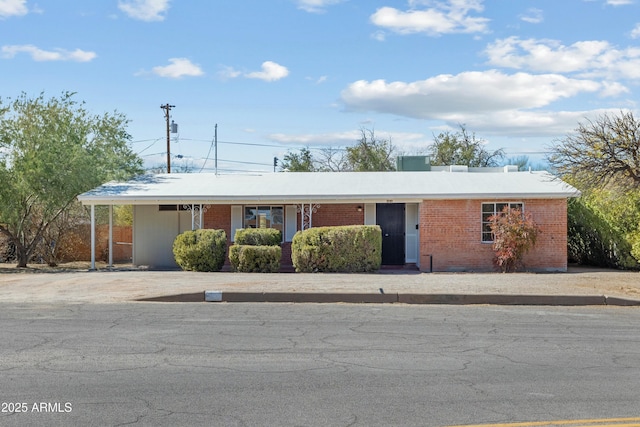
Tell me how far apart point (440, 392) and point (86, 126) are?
90.7ft

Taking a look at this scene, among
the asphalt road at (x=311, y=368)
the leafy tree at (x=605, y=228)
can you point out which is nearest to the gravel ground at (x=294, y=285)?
the leafy tree at (x=605, y=228)

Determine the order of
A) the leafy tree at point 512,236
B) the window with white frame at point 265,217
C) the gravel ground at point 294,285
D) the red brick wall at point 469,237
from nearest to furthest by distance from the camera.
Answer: the gravel ground at point 294,285, the leafy tree at point 512,236, the red brick wall at point 469,237, the window with white frame at point 265,217

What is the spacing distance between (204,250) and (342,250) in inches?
161

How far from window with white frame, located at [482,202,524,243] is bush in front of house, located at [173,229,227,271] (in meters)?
7.95

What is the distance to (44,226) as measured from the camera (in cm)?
2725

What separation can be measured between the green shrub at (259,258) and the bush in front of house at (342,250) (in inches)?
31.8

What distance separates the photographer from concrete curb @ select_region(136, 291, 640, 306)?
49.2 ft

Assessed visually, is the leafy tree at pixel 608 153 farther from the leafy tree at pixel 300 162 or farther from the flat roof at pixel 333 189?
the leafy tree at pixel 300 162

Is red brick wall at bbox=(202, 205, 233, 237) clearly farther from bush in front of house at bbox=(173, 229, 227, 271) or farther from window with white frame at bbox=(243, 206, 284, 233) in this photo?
bush in front of house at bbox=(173, 229, 227, 271)

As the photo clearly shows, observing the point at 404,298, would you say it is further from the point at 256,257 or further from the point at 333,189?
the point at 333,189

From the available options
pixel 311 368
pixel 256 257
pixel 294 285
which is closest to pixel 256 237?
pixel 256 257

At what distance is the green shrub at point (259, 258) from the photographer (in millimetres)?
20859

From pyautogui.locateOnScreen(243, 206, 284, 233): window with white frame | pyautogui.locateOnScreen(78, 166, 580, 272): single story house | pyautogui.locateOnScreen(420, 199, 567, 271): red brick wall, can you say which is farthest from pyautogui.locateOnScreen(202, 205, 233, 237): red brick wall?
pyautogui.locateOnScreen(420, 199, 567, 271): red brick wall

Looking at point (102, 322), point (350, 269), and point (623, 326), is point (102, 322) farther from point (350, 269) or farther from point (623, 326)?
point (350, 269)
